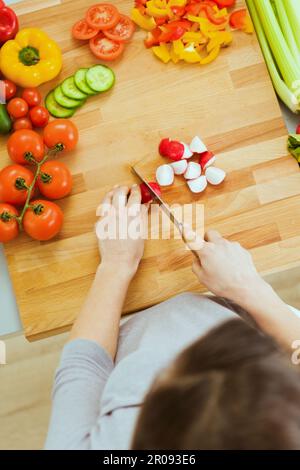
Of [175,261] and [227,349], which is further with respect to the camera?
[175,261]

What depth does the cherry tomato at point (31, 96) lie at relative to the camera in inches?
55.1

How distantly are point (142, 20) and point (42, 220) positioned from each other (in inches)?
22.1

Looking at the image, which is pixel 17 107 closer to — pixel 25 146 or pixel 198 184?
pixel 25 146

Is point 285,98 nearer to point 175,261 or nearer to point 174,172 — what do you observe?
point 174,172

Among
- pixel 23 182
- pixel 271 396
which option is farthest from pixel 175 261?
pixel 271 396

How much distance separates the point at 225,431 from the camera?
750 millimetres

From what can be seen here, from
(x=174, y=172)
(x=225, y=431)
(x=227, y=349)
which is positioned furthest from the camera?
(x=174, y=172)

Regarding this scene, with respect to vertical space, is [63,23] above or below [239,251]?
above

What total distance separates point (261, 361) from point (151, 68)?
2.89 ft

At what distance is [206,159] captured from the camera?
1384mm

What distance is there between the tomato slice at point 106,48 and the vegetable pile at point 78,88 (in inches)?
1.2

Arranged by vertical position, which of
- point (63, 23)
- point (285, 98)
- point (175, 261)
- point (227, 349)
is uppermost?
point (63, 23)

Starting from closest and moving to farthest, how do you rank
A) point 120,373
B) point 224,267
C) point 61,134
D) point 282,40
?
point 120,373, point 224,267, point 61,134, point 282,40

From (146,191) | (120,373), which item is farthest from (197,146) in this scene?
(120,373)
